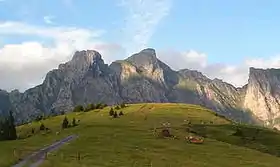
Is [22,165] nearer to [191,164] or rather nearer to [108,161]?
[108,161]

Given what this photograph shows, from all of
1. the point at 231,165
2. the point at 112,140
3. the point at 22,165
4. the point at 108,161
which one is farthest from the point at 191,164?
the point at 112,140

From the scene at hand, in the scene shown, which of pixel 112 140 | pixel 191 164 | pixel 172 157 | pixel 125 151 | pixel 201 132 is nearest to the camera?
pixel 191 164

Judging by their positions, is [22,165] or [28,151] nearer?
[22,165]

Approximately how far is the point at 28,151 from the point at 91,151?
14.0 m

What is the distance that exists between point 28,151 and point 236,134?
113249 mm

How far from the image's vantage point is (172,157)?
9706 centimetres

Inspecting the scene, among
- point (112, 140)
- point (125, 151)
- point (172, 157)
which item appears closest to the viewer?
point (172, 157)

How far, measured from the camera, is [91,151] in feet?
331

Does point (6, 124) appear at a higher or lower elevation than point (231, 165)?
higher

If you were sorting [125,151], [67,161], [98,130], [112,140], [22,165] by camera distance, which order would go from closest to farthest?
1. [22,165]
2. [67,161]
3. [125,151]
4. [112,140]
5. [98,130]

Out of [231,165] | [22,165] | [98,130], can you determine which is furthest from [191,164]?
[98,130]

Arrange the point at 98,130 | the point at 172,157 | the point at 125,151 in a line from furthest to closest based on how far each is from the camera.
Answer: the point at 98,130 → the point at 125,151 → the point at 172,157

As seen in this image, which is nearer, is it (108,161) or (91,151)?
(108,161)

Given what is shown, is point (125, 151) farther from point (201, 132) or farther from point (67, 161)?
point (201, 132)
